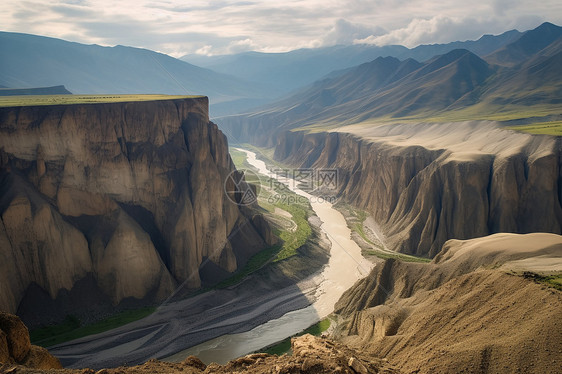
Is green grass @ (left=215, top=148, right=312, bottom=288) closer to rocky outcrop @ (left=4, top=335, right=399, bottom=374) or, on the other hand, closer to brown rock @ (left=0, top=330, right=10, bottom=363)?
rocky outcrop @ (left=4, top=335, right=399, bottom=374)

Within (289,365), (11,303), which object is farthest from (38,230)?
(289,365)

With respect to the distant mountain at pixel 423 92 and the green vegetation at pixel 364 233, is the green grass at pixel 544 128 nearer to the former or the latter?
the green vegetation at pixel 364 233

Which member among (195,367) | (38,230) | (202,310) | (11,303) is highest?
(38,230)

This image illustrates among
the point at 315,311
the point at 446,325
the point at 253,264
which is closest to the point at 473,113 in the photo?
the point at 253,264

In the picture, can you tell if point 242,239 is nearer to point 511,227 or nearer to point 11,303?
point 11,303

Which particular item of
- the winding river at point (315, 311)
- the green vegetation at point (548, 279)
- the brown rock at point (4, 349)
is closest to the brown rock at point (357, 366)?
Result: the green vegetation at point (548, 279)

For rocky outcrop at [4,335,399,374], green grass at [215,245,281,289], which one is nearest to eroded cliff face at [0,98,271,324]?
green grass at [215,245,281,289]

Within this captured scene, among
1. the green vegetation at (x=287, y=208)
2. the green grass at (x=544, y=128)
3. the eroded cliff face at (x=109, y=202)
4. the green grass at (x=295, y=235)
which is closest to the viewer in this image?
the eroded cliff face at (x=109, y=202)
